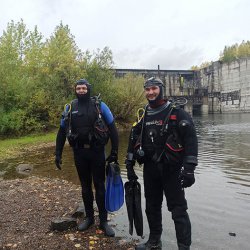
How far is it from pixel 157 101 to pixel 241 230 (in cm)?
297

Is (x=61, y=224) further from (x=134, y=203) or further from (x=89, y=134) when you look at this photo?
(x=89, y=134)

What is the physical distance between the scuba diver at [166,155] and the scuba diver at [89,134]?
728mm

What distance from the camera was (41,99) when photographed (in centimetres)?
2756

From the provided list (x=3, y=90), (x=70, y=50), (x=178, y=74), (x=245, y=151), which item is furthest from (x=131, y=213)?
(x=178, y=74)

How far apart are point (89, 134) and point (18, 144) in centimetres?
1757

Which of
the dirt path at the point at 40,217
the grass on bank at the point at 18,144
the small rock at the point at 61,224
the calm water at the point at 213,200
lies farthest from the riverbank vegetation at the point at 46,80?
the small rock at the point at 61,224

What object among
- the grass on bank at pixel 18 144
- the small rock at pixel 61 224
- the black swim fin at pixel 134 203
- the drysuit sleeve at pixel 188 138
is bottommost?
the grass on bank at pixel 18 144

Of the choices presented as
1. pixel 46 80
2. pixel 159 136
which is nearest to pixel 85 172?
pixel 159 136

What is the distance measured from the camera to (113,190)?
17.3 feet

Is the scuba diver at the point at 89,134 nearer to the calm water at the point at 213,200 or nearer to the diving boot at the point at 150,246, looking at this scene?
the diving boot at the point at 150,246

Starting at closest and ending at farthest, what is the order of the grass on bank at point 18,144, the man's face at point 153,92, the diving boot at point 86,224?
the man's face at point 153,92 → the diving boot at point 86,224 → the grass on bank at point 18,144

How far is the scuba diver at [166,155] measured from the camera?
406 centimetres

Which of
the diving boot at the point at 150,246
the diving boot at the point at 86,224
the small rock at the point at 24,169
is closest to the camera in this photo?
the diving boot at the point at 150,246

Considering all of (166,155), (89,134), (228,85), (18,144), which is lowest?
(18,144)
